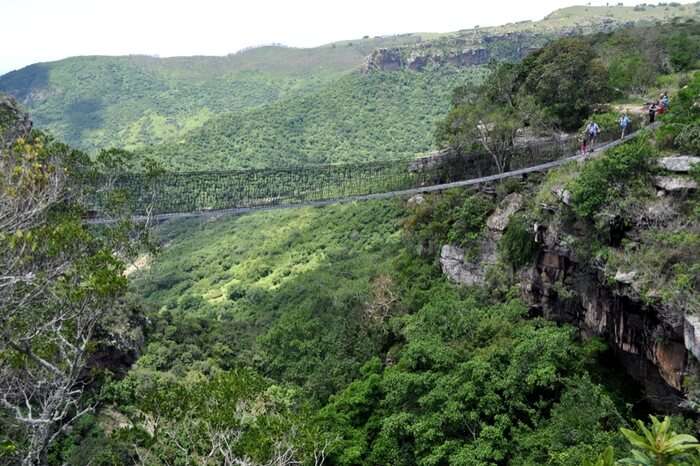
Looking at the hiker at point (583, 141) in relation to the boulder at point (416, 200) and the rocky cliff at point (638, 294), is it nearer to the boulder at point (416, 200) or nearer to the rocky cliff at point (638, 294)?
the rocky cliff at point (638, 294)

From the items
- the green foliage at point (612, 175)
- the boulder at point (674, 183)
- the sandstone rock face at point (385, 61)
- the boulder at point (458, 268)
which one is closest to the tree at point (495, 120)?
the boulder at point (458, 268)

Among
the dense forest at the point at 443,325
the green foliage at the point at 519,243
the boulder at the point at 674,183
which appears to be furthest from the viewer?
the green foliage at the point at 519,243

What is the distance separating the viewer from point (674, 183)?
11367 millimetres

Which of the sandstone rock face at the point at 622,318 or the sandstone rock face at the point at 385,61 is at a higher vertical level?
the sandstone rock face at the point at 385,61

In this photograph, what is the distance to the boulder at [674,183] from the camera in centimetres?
1105

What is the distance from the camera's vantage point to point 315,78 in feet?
299

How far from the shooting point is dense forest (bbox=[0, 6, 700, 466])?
8.31m

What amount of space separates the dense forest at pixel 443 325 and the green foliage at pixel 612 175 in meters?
0.04

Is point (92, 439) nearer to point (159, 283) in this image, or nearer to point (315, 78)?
point (159, 283)

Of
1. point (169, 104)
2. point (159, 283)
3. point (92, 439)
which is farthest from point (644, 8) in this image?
point (92, 439)

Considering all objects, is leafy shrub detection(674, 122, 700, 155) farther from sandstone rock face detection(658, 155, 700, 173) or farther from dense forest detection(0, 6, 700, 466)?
sandstone rock face detection(658, 155, 700, 173)

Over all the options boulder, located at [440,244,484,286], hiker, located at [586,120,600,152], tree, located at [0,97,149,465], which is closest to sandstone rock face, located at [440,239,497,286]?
boulder, located at [440,244,484,286]

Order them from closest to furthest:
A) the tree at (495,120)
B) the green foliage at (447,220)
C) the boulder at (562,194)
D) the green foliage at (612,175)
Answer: the green foliage at (612,175), the boulder at (562,194), the green foliage at (447,220), the tree at (495,120)

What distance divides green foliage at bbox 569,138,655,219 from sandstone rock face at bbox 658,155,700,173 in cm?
29
